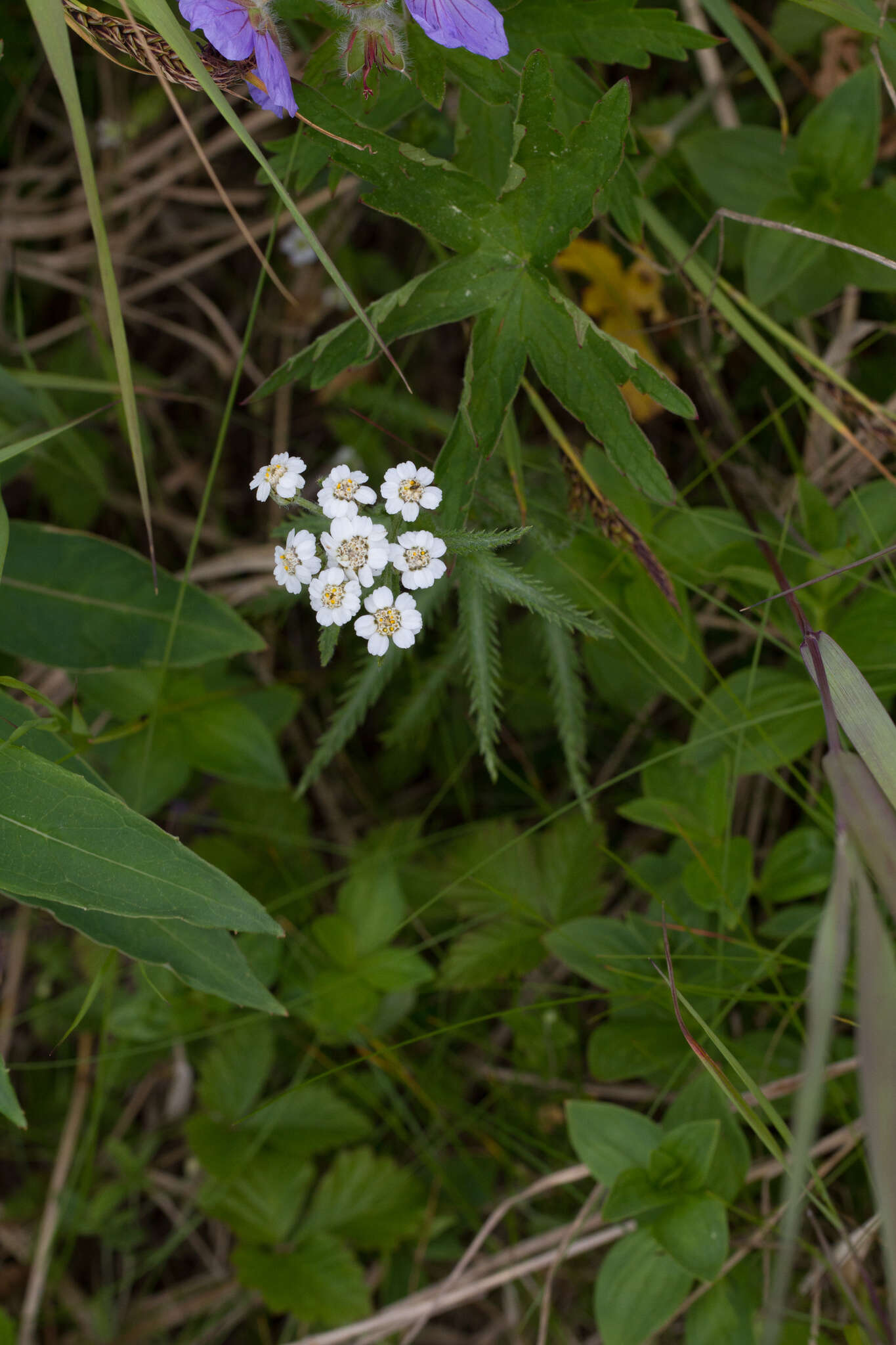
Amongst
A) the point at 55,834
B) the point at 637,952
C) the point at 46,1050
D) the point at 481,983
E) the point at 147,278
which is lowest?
the point at 46,1050

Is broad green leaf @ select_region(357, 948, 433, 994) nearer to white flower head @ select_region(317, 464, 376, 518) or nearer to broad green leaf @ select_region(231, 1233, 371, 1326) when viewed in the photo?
broad green leaf @ select_region(231, 1233, 371, 1326)

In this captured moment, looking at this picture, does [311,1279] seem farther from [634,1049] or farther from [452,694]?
[452,694]

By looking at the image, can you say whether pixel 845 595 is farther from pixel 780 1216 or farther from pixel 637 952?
pixel 780 1216

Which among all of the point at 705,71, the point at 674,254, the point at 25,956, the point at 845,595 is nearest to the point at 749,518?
the point at 845,595

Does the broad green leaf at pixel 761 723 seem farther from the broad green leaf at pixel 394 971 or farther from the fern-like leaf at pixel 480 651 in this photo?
the broad green leaf at pixel 394 971

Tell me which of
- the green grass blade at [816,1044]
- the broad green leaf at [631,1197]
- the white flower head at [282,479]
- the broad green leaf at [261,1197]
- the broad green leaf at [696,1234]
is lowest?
the broad green leaf at [261,1197]

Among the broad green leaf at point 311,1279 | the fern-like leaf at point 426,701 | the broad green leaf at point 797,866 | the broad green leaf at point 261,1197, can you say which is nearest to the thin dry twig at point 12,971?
the broad green leaf at point 261,1197
